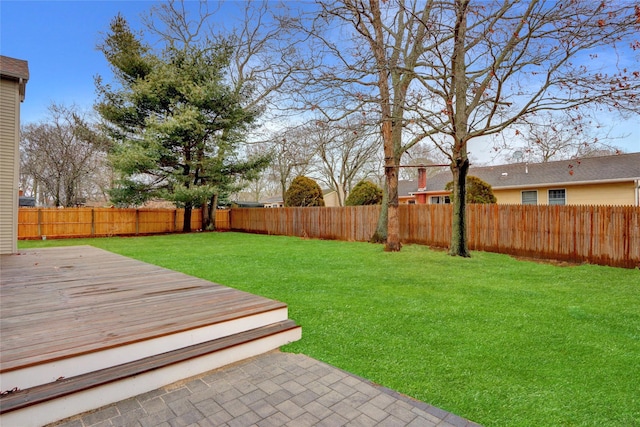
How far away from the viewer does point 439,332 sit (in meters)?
3.12

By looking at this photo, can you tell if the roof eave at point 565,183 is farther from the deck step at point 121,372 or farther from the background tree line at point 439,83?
the deck step at point 121,372

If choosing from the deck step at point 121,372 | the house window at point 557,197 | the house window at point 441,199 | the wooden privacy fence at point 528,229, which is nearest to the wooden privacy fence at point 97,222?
the wooden privacy fence at point 528,229

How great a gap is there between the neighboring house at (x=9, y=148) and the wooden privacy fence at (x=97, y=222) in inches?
307

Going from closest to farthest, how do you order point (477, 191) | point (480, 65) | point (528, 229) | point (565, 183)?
point (480, 65), point (528, 229), point (477, 191), point (565, 183)

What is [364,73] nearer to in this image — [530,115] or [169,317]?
[530,115]

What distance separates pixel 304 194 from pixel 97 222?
973 cm

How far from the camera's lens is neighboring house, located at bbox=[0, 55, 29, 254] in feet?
22.3

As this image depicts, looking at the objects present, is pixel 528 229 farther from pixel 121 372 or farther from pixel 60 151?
pixel 60 151

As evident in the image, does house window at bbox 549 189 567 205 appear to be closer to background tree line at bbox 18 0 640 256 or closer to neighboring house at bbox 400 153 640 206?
neighboring house at bbox 400 153 640 206

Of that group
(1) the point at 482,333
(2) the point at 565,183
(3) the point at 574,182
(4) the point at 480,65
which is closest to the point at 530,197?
(2) the point at 565,183

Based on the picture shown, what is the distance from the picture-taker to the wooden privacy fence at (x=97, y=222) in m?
13.4

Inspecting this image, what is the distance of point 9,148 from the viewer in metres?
6.85

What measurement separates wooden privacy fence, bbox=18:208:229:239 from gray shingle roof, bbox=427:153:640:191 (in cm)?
1589

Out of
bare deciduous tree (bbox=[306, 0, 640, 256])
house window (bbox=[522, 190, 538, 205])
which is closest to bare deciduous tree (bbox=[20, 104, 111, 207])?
bare deciduous tree (bbox=[306, 0, 640, 256])
